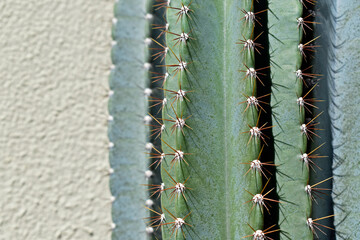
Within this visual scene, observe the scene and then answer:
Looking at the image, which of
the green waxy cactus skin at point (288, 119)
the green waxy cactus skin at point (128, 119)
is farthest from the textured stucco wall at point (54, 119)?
the green waxy cactus skin at point (288, 119)

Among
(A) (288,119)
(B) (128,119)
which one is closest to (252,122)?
(A) (288,119)

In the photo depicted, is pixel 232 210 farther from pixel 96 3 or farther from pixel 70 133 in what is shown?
pixel 96 3

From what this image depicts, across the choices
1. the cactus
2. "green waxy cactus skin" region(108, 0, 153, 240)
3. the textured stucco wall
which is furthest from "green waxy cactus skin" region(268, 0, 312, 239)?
the textured stucco wall

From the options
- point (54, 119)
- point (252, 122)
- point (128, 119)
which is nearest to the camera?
point (252, 122)

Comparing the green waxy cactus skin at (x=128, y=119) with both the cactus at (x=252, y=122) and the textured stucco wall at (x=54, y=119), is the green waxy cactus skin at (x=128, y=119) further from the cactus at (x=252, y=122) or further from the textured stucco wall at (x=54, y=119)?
the textured stucco wall at (x=54, y=119)

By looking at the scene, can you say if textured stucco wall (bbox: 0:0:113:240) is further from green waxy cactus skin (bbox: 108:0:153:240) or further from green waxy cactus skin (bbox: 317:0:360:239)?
green waxy cactus skin (bbox: 317:0:360:239)

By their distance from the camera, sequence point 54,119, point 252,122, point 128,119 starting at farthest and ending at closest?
point 54,119, point 128,119, point 252,122

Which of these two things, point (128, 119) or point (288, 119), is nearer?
point (288, 119)

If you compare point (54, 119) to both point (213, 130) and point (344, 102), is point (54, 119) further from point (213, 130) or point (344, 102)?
point (344, 102)

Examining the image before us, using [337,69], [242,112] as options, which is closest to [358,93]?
[337,69]
